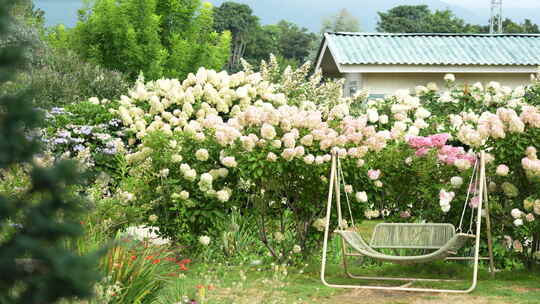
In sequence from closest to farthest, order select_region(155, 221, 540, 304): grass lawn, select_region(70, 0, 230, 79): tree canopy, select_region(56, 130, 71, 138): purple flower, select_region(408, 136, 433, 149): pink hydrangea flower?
select_region(155, 221, 540, 304): grass lawn
select_region(408, 136, 433, 149): pink hydrangea flower
select_region(56, 130, 71, 138): purple flower
select_region(70, 0, 230, 79): tree canopy

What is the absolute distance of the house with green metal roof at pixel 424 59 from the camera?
54.5ft

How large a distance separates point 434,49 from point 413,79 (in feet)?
3.10

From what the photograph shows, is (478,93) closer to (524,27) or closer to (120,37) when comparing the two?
(120,37)

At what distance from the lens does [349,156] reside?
272 inches

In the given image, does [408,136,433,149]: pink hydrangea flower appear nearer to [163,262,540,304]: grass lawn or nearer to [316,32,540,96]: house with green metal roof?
[163,262,540,304]: grass lawn

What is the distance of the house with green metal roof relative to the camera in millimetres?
16625

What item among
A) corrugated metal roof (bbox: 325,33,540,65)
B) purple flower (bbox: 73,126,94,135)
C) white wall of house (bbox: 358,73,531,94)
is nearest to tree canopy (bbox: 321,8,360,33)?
corrugated metal roof (bbox: 325,33,540,65)

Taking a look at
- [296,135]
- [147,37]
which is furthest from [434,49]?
[296,135]

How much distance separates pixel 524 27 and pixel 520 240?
188 ft

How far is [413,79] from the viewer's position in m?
17.3

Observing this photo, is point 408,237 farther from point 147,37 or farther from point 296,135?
point 147,37

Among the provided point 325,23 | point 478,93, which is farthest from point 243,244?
point 325,23

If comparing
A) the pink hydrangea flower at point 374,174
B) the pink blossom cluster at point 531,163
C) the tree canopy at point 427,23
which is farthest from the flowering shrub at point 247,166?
the tree canopy at point 427,23

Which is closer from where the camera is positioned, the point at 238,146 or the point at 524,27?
the point at 238,146
